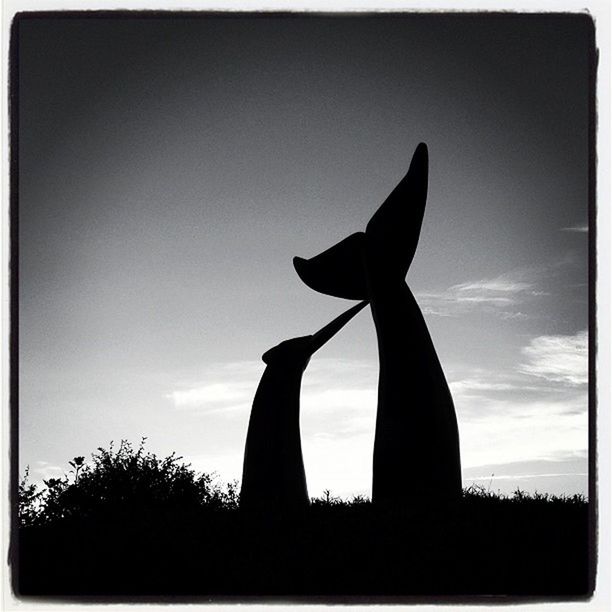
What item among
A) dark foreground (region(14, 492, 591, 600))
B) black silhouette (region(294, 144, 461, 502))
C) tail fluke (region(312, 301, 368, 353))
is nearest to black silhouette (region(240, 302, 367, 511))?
tail fluke (region(312, 301, 368, 353))

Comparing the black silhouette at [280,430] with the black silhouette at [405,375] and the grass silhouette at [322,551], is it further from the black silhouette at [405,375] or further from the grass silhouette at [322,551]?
the black silhouette at [405,375]

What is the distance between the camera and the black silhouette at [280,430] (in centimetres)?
918

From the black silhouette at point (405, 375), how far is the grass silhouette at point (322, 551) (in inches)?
10.5

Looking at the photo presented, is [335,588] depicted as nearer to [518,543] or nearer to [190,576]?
[190,576]

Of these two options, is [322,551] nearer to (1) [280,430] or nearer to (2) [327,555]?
(2) [327,555]

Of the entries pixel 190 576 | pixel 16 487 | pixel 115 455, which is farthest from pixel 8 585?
pixel 115 455

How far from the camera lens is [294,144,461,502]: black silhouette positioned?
8.00m

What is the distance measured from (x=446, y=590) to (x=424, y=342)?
8.25 ft

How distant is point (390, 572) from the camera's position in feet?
21.7

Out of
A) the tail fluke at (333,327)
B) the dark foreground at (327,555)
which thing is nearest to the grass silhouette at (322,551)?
the dark foreground at (327,555)

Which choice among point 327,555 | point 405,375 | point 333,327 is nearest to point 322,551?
point 327,555

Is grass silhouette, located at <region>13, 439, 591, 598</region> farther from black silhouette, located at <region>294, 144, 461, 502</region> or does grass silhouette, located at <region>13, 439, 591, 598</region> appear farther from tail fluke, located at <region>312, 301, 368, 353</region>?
tail fluke, located at <region>312, 301, 368, 353</region>

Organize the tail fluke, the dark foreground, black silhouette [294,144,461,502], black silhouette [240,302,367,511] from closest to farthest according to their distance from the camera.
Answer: the dark foreground < black silhouette [294,144,461,502] < black silhouette [240,302,367,511] < the tail fluke

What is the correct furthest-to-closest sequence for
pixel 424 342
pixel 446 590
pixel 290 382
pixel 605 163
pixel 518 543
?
pixel 290 382
pixel 424 342
pixel 518 543
pixel 446 590
pixel 605 163
